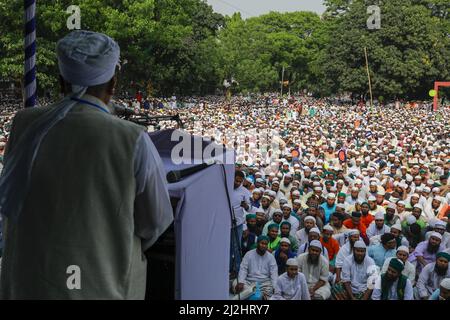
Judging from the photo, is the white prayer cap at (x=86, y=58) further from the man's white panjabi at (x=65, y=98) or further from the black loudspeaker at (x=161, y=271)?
the black loudspeaker at (x=161, y=271)

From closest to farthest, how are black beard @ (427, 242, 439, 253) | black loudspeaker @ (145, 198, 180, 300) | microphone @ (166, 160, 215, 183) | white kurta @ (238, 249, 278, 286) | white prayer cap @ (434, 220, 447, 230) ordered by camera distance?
microphone @ (166, 160, 215, 183), black loudspeaker @ (145, 198, 180, 300), white kurta @ (238, 249, 278, 286), black beard @ (427, 242, 439, 253), white prayer cap @ (434, 220, 447, 230)

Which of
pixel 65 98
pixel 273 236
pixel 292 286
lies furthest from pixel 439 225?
pixel 65 98

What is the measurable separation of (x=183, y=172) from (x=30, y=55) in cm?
101

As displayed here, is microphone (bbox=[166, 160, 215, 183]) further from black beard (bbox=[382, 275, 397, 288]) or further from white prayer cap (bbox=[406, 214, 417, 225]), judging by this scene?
white prayer cap (bbox=[406, 214, 417, 225])

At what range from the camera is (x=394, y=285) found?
4254 mm

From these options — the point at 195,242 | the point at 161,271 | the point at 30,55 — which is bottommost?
the point at 161,271

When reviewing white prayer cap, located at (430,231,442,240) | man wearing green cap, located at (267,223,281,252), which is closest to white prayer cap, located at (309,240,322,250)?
man wearing green cap, located at (267,223,281,252)

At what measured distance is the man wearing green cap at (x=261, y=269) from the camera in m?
4.65

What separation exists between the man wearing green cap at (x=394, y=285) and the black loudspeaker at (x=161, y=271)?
289 centimetres

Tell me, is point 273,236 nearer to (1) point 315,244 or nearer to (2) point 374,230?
(1) point 315,244

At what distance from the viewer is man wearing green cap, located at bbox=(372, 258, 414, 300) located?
4.20 meters

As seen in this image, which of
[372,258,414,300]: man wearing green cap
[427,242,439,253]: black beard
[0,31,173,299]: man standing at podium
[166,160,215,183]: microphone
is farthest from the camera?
[427,242,439,253]: black beard

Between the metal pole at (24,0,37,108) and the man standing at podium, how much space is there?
110cm

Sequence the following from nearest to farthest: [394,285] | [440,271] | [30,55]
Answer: [30,55] → [394,285] → [440,271]
